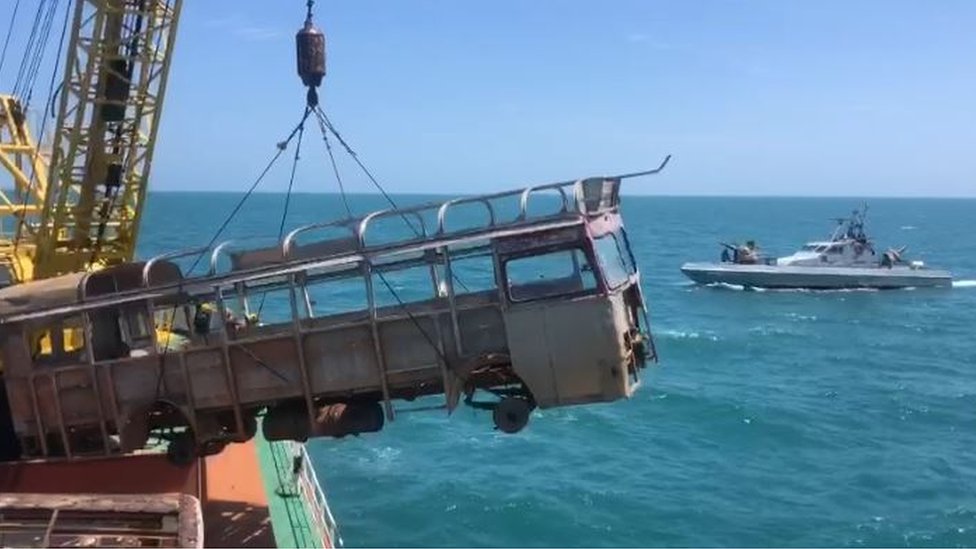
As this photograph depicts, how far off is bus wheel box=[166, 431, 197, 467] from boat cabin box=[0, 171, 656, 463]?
1.0 inches

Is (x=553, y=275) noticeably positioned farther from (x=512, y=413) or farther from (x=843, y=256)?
(x=843, y=256)

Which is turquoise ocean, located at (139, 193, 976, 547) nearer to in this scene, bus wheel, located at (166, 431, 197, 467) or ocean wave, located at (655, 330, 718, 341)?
ocean wave, located at (655, 330, 718, 341)

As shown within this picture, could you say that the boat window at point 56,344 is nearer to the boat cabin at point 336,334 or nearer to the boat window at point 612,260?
the boat cabin at point 336,334

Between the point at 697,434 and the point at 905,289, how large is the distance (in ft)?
142

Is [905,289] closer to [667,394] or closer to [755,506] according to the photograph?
[667,394]

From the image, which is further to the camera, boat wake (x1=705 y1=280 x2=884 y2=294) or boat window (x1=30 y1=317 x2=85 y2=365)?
boat wake (x1=705 y1=280 x2=884 y2=294)

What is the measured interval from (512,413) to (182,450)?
525 centimetres

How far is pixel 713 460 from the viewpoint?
31062 mm

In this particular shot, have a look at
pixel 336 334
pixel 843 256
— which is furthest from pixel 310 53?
pixel 843 256

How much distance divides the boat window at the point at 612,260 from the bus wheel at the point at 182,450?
269 inches

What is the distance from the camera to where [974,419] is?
3525 cm

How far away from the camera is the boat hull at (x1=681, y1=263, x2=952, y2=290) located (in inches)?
2662

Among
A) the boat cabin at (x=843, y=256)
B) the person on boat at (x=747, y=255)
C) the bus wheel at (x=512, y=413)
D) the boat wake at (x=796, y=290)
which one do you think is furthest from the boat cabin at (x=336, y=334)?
the boat cabin at (x=843, y=256)

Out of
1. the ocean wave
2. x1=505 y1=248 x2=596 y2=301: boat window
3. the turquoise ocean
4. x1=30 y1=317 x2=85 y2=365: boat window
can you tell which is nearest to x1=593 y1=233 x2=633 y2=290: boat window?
x1=505 y1=248 x2=596 y2=301: boat window
